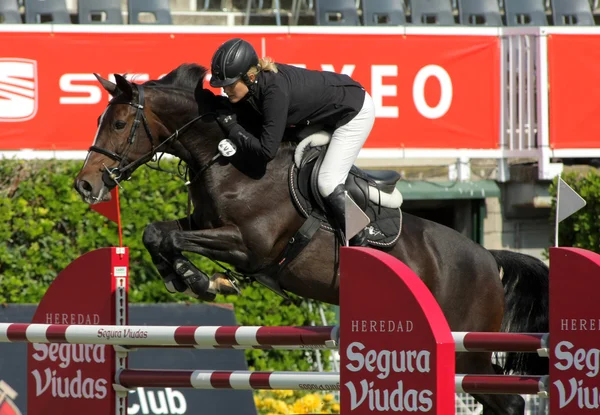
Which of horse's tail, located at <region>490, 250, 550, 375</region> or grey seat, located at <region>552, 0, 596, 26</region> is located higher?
grey seat, located at <region>552, 0, 596, 26</region>

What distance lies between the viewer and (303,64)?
831 centimetres

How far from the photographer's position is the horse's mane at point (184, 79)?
5.10m

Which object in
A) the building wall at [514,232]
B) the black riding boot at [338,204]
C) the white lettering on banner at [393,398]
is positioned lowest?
the building wall at [514,232]

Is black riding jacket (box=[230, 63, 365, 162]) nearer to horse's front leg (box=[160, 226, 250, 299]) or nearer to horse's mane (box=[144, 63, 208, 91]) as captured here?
horse's mane (box=[144, 63, 208, 91])

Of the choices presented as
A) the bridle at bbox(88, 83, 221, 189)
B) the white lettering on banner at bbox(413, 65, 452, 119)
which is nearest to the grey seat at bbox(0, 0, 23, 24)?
the white lettering on banner at bbox(413, 65, 452, 119)

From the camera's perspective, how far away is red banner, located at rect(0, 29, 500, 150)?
789cm

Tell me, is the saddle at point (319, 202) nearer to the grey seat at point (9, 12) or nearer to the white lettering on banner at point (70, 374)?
the white lettering on banner at point (70, 374)

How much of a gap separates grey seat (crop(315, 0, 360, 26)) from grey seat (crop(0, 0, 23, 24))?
2.53 m

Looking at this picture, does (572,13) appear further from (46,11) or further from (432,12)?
(46,11)

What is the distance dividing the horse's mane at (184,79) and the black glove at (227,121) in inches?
10.8

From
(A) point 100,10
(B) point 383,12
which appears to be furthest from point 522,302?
(A) point 100,10

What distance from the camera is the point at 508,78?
28.9 ft

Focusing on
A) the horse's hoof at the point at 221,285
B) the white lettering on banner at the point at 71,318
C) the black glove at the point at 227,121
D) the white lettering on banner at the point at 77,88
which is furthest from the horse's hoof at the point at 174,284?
the white lettering on banner at the point at 77,88

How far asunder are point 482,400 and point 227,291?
146 cm
